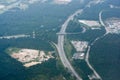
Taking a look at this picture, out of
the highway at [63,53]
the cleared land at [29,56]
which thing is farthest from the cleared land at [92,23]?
the cleared land at [29,56]

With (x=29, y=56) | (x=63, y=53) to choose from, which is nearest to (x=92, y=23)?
(x=63, y=53)

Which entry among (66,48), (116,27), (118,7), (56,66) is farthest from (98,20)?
(56,66)

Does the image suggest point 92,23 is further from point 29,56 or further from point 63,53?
point 29,56

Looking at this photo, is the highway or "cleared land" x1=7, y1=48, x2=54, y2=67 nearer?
the highway

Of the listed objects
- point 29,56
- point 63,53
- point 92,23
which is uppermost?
point 29,56

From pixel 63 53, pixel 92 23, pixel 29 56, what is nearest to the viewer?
pixel 29 56

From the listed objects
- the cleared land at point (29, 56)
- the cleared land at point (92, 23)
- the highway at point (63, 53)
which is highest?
the cleared land at point (29, 56)

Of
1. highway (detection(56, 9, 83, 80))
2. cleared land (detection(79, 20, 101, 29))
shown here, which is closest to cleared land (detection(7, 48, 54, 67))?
highway (detection(56, 9, 83, 80))

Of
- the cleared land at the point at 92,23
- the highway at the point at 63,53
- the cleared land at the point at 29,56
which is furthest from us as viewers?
the cleared land at the point at 92,23

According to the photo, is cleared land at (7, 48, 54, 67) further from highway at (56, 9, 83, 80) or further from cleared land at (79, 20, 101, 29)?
cleared land at (79, 20, 101, 29)

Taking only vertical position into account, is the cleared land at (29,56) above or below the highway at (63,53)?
above

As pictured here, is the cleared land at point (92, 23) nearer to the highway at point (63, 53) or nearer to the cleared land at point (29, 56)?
the highway at point (63, 53)

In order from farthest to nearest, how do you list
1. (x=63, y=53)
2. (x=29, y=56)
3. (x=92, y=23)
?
(x=92, y=23) < (x=63, y=53) < (x=29, y=56)
